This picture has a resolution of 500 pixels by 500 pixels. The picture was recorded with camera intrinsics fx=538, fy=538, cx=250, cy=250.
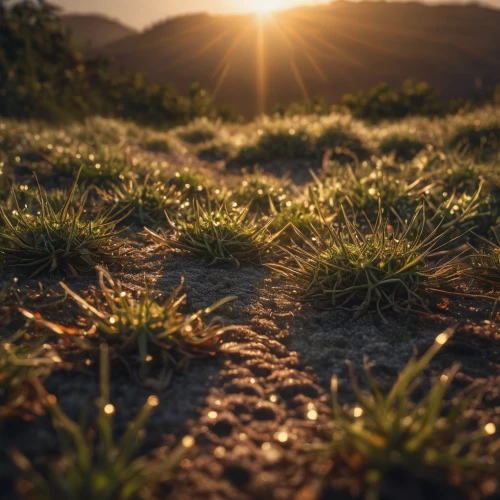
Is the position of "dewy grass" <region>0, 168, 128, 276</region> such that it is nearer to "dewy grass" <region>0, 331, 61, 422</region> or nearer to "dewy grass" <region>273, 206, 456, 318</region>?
"dewy grass" <region>0, 331, 61, 422</region>

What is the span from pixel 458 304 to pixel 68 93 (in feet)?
32.8

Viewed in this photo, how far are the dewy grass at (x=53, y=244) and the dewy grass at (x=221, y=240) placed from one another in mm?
447

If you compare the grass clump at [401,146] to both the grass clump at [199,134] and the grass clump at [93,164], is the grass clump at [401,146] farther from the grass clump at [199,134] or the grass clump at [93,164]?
the grass clump at [93,164]

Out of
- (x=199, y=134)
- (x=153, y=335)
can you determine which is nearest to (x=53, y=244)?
(x=153, y=335)

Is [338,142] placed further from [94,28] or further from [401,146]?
[94,28]

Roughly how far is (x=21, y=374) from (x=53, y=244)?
1341mm

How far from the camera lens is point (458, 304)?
3.00 meters

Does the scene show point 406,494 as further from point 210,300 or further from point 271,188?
point 271,188

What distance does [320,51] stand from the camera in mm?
38656

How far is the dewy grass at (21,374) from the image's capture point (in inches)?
72.5

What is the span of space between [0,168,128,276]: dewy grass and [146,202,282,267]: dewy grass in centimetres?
45

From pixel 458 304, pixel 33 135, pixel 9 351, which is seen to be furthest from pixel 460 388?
pixel 33 135

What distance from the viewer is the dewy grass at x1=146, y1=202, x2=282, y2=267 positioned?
11.7 ft

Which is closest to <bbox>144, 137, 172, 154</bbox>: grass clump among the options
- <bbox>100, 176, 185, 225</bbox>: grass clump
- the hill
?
<bbox>100, 176, 185, 225</bbox>: grass clump
